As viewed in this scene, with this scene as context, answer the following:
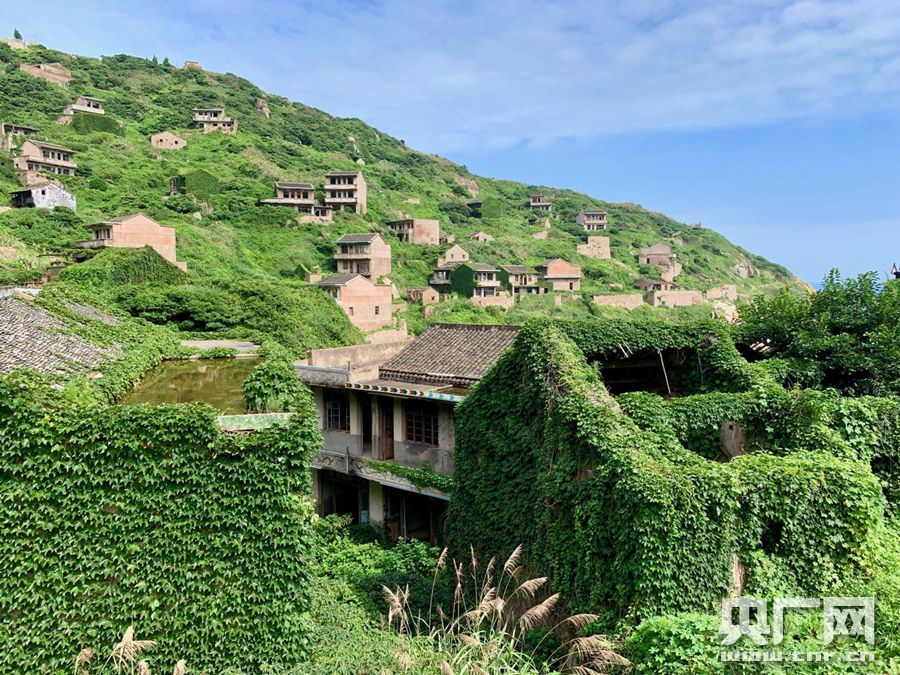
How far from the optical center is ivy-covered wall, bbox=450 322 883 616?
7.70 metres

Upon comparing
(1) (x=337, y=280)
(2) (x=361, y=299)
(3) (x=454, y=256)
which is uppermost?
(3) (x=454, y=256)

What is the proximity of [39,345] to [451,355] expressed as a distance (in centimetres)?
1060

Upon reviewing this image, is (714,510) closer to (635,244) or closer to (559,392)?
(559,392)

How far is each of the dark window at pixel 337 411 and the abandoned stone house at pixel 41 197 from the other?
177 ft

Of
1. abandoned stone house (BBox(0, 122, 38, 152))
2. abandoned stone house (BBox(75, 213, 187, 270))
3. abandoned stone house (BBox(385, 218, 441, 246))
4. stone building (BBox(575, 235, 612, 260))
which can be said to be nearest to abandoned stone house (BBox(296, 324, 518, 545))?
abandoned stone house (BBox(75, 213, 187, 270))

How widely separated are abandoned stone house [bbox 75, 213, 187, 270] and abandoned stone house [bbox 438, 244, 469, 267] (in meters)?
36.8

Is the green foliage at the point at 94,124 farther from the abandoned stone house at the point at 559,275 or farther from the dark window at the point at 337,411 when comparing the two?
the dark window at the point at 337,411

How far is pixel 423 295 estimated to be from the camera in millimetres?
70000

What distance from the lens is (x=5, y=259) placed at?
4197 cm

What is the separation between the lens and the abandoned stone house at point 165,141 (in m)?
89.0

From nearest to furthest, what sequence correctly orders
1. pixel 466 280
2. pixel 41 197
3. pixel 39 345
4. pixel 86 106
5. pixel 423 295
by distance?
pixel 39 345 < pixel 41 197 < pixel 423 295 < pixel 466 280 < pixel 86 106

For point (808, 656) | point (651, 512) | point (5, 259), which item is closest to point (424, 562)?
point (651, 512)

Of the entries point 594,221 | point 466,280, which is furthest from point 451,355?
point 594,221

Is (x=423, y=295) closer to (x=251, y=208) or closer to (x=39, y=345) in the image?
(x=251, y=208)
